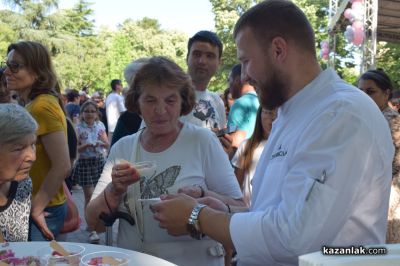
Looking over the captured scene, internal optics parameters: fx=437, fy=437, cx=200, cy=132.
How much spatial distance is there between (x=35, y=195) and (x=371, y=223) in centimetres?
197

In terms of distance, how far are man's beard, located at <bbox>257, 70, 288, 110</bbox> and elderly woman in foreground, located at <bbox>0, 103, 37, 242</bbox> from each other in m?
1.31

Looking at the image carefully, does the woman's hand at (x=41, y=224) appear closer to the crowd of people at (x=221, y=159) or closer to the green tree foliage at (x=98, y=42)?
the crowd of people at (x=221, y=159)

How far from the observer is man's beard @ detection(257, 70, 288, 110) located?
4.72 ft

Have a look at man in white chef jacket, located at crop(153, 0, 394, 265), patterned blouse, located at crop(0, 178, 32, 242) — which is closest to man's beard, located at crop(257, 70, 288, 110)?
man in white chef jacket, located at crop(153, 0, 394, 265)

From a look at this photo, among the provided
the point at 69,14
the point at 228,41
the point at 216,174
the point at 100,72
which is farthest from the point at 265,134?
the point at 69,14

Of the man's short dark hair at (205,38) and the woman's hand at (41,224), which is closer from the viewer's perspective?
the woman's hand at (41,224)

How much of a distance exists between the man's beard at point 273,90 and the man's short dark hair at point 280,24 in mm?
119

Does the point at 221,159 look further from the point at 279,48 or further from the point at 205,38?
the point at 205,38

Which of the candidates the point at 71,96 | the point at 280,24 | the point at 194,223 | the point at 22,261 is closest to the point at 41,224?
the point at 22,261

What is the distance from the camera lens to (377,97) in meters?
4.17

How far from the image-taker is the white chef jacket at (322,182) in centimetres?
121

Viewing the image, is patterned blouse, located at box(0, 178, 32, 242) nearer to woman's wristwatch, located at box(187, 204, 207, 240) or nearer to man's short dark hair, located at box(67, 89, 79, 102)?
woman's wristwatch, located at box(187, 204, 207, 240)

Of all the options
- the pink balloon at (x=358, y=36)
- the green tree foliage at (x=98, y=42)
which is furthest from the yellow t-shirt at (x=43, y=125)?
the green tree foliage at (x=98, y=42)

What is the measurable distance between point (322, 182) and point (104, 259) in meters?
0.75
